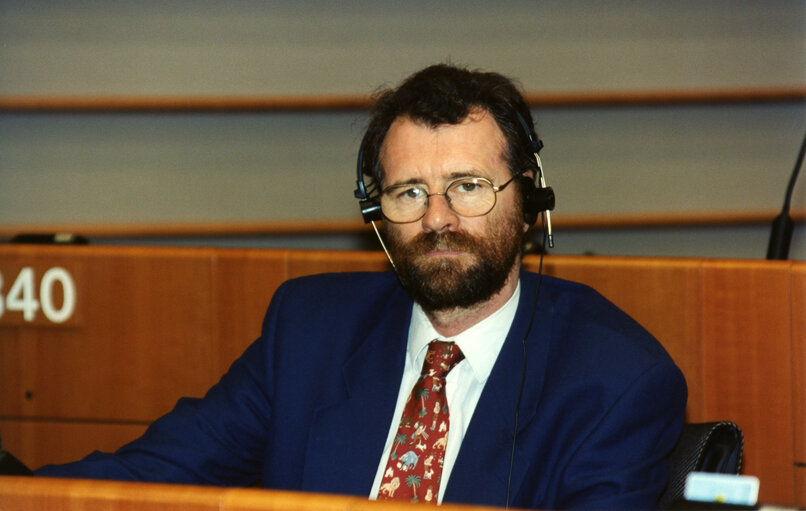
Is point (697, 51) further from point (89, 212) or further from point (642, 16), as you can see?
point (89, 212)

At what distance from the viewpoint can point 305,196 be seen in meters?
3.49

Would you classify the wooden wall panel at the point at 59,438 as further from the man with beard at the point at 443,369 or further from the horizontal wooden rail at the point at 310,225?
the horizontal wooden rail at the point at 310,225

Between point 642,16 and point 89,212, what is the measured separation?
2.22 meters

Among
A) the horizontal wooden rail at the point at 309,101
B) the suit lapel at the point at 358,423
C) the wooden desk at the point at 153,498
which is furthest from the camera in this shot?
the horizontal wooden rail at the point at 309,101

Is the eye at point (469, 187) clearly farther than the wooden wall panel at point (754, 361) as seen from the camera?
No

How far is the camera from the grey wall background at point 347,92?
331 cm

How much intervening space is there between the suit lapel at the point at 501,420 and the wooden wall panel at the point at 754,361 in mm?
554

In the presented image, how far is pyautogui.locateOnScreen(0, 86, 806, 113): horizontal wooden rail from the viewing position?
3254 mm

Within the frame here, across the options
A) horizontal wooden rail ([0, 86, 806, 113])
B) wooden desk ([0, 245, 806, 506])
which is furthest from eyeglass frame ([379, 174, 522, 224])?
horizontal wooden rail ([0, 86, 806, 113])

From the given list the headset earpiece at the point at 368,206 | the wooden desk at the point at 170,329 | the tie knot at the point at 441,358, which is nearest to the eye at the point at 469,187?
the headset earpiece at the point at 368,206

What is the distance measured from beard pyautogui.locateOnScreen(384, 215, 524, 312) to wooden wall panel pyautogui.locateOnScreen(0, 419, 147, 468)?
103 cm

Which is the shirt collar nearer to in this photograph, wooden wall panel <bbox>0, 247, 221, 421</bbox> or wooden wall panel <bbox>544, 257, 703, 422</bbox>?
wooden wall panel <bbox>544, 257, 703, 422</bbox>

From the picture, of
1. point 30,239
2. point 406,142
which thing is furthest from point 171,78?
point 406,142

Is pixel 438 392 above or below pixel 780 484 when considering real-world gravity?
above
